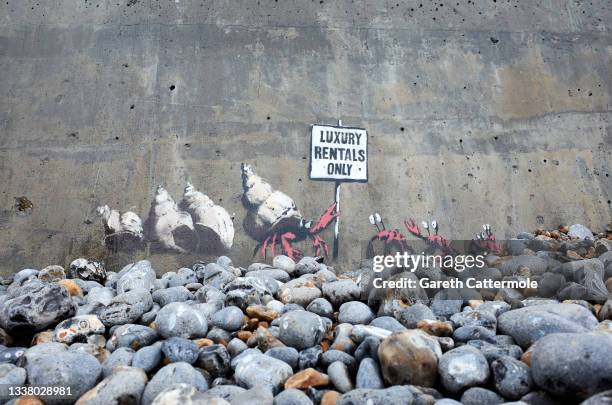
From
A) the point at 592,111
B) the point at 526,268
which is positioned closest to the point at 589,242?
the point at 526,268

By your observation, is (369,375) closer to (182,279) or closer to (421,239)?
(182,279)

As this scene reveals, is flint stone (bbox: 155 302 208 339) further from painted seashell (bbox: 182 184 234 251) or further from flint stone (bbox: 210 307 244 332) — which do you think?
painted seashell (bbox: 182 184 234 251)

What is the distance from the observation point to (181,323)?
3.04 metres

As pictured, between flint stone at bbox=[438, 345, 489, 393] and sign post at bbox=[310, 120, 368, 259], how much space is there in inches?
141

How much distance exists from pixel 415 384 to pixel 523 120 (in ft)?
17.6

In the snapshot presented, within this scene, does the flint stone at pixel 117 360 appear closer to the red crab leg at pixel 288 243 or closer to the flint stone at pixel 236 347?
the flint stone at pixel 236 347

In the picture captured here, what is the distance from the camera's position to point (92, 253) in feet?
18.1

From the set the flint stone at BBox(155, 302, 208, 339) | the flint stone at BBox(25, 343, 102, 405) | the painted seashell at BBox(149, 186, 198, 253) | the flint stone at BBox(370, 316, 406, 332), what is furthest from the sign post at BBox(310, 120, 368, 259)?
the flint stone at BBox(25, 343, 102, 405)

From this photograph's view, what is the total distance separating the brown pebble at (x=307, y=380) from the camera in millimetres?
2445

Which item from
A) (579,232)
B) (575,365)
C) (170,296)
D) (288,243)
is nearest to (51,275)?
(170,296)

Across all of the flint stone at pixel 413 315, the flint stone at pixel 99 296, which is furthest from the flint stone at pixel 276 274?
the flint stone at pixel 413 315

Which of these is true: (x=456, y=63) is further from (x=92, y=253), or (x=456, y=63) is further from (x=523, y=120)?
(x=92, y=253)

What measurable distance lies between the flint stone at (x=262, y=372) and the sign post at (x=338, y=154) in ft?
11.3

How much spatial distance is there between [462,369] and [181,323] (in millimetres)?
1683
